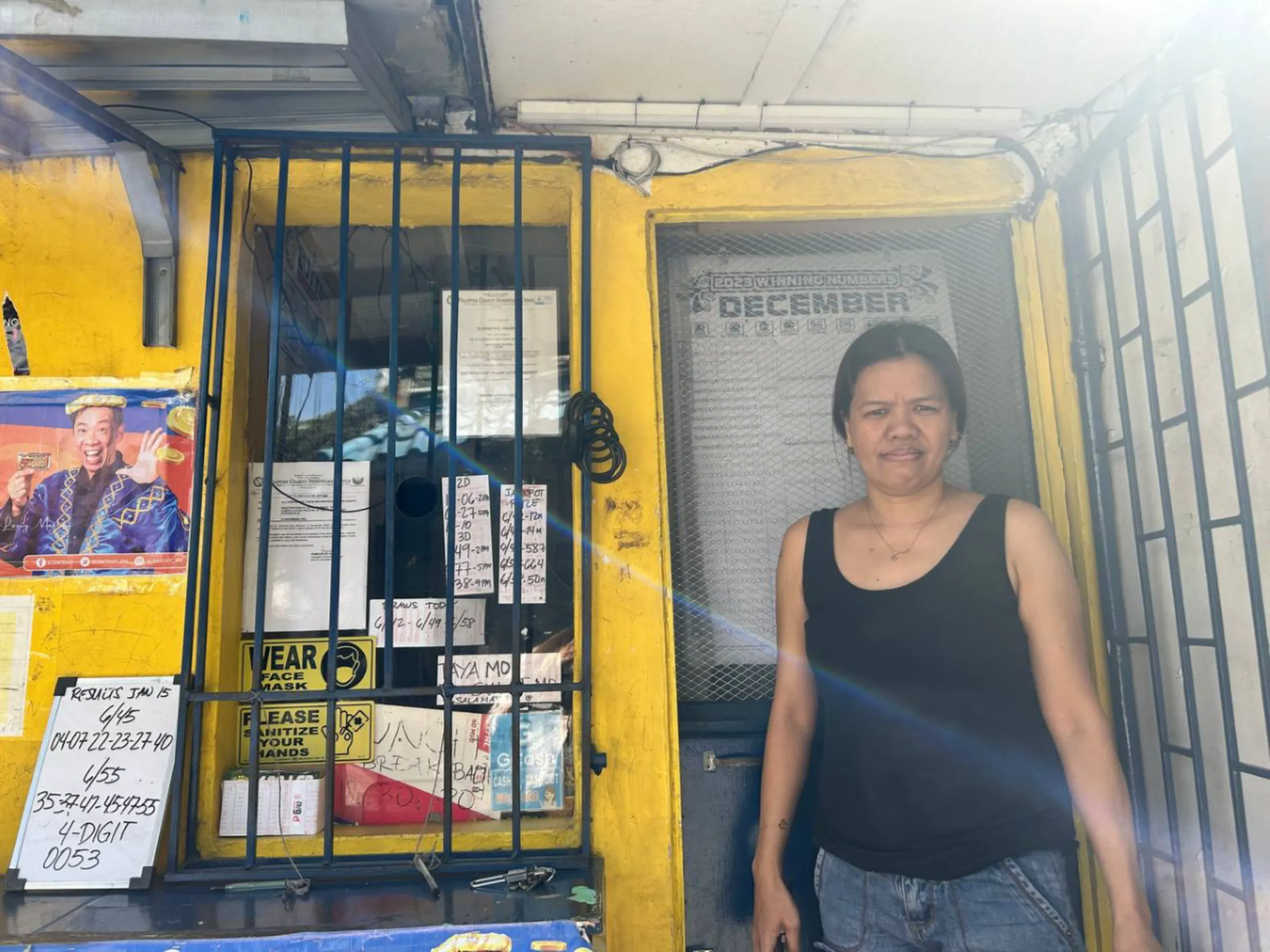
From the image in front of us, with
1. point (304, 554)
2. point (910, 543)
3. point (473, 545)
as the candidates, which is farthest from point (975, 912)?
point (304, 554)

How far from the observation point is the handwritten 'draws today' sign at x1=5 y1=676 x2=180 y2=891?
2.06 meters

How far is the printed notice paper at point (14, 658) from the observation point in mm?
2262

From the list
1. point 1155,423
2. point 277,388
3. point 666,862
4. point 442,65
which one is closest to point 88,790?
point 277,388

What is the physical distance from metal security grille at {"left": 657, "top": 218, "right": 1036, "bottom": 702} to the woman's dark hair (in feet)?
1.03

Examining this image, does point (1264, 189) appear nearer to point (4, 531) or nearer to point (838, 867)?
point (838, 867)

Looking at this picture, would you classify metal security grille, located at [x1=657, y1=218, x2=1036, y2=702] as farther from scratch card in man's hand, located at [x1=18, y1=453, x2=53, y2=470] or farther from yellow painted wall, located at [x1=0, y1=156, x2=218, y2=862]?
scratch card in man's hand, located at [x1=18, y1=453, x2=53, y2=470]

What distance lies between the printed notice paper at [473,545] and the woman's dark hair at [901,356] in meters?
1.20

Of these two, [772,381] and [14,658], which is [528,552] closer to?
[772,381]

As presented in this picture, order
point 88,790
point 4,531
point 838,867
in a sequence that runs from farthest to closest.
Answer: point 4,531
point 88,790
point 838,867

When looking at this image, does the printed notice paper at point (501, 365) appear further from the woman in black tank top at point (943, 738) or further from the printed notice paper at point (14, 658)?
the printed notice paper at point (14, 658)

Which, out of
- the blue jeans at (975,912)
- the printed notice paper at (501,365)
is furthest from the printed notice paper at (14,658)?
the blue jeans at (975,912)

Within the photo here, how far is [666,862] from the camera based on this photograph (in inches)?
87.7

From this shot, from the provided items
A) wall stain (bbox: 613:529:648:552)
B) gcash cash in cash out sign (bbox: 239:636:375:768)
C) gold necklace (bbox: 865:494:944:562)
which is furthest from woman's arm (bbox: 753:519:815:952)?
gcash cash in cash out sign (bbox: 239:636:375:768)

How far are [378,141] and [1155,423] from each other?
96.2 inches
